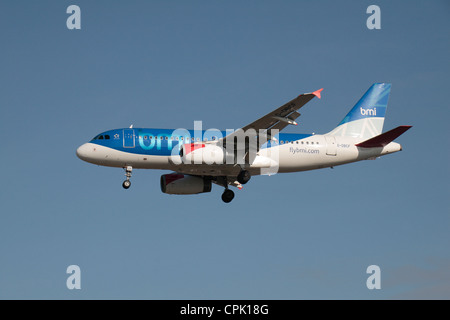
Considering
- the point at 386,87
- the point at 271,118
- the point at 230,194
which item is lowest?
the point at 230,194

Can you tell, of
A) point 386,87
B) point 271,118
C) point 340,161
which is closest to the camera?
point 271,118

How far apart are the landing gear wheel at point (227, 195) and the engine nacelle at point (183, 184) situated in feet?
4.63

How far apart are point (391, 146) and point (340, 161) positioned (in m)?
3.90

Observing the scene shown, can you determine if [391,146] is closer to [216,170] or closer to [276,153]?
[276,153]

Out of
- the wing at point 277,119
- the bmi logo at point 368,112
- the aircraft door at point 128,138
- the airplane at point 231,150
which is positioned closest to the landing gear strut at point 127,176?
the airplane at point 231,150

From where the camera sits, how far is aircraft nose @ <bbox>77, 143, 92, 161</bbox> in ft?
172

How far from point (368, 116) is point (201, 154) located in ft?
49.9

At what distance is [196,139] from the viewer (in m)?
52.8

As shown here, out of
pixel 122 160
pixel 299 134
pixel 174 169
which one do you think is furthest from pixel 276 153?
pixel 122 160

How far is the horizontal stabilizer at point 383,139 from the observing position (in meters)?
53.6

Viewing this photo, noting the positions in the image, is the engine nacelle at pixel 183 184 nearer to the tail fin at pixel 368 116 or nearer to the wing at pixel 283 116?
the wing at pixel 283 116

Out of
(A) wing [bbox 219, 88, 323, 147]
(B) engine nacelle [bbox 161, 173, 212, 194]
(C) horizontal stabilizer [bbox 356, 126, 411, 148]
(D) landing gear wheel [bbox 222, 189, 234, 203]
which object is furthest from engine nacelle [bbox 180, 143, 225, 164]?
(C) horizontal stabilizer [bbox 356, 126, 411, 148]

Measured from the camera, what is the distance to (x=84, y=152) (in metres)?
52.6

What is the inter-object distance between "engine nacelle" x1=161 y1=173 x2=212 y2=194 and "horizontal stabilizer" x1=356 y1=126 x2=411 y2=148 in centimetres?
1197
